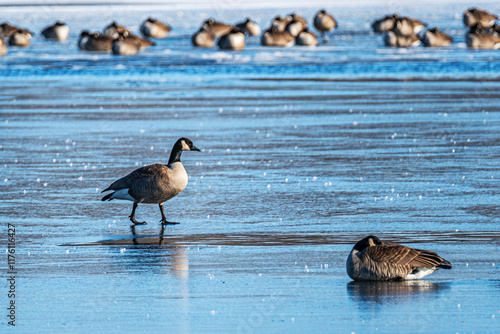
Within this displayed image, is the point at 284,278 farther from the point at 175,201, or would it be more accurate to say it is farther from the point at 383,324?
the point at 175,201

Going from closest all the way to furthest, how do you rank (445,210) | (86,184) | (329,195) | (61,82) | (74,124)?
(445,210) → (329,195) → (86,184) → (74,124) → (61,82)

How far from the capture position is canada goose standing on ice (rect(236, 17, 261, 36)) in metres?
46.4

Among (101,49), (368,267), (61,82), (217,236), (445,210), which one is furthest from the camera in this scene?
(101,49)

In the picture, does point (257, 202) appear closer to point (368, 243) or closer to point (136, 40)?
point (368, 243)

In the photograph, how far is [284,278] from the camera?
6902mm

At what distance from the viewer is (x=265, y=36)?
127ft

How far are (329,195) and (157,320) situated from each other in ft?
15.0

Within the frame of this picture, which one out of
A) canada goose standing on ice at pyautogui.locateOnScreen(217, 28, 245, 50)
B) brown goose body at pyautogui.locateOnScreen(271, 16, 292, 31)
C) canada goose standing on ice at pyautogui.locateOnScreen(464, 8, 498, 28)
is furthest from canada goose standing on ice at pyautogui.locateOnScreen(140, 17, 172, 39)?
canada goose standing on ice at pyautogui.locateOnScreen(464, 8, 498, 28)

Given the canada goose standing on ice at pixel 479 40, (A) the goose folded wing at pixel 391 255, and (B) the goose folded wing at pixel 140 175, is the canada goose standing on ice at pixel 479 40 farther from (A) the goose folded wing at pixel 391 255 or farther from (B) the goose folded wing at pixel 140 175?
(A) the goose folded wing at pixel 391 255

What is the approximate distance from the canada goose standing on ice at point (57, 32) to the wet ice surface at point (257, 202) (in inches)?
868

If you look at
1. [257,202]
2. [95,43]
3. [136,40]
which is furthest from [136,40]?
[257,202]

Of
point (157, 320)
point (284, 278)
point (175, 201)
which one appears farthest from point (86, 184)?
point (157, 320)

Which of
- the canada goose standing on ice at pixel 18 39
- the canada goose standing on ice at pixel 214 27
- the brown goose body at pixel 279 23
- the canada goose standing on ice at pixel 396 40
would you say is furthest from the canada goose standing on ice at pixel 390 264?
the brown goose body at pixel 279 23

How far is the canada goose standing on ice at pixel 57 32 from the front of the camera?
4456cm
